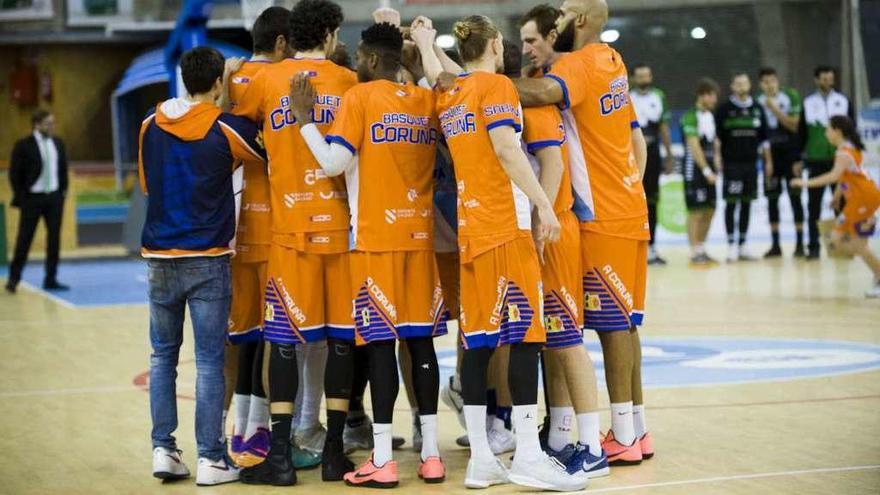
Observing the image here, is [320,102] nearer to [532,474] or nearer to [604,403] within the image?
[532,474]

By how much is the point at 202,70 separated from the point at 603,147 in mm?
1953

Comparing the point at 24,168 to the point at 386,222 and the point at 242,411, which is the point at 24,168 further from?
the point at 386,222

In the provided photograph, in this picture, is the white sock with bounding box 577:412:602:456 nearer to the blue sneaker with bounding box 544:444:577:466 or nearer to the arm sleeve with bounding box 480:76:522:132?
the blue sneaker with bounding box 544:444:577:466

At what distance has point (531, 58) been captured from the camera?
6594 mm

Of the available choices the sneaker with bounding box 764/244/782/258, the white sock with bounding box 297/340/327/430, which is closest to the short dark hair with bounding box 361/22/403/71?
the white sock with bounding box 297/340/327/430

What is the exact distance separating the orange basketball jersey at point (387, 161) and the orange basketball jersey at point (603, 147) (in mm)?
765

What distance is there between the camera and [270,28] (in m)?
6.55

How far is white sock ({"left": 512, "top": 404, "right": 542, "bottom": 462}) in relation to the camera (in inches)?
232

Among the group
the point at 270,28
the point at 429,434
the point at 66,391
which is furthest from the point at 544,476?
the point at 66,391

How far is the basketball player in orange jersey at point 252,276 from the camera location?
6512 mm

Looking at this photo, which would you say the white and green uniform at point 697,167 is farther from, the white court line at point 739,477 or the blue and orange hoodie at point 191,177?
the blue and orange hoodie at point 191,177

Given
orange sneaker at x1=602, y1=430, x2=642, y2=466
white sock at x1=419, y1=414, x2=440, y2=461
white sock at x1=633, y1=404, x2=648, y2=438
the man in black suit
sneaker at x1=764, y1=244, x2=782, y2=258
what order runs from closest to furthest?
1. white sock at x1=419, y1=414, x2=440, y2=461
2. orange sneaker at x1=602, y1=430, x2=642, y2=466
3. white sock at x1=633, y1=404, x2=648, y2=438
4. the man in black suit
5. sneaker at x1=764, y1=244, x2=782, y2=258

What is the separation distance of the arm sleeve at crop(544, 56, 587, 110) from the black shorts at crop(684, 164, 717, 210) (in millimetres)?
10896

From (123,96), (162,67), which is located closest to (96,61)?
(123,96)
